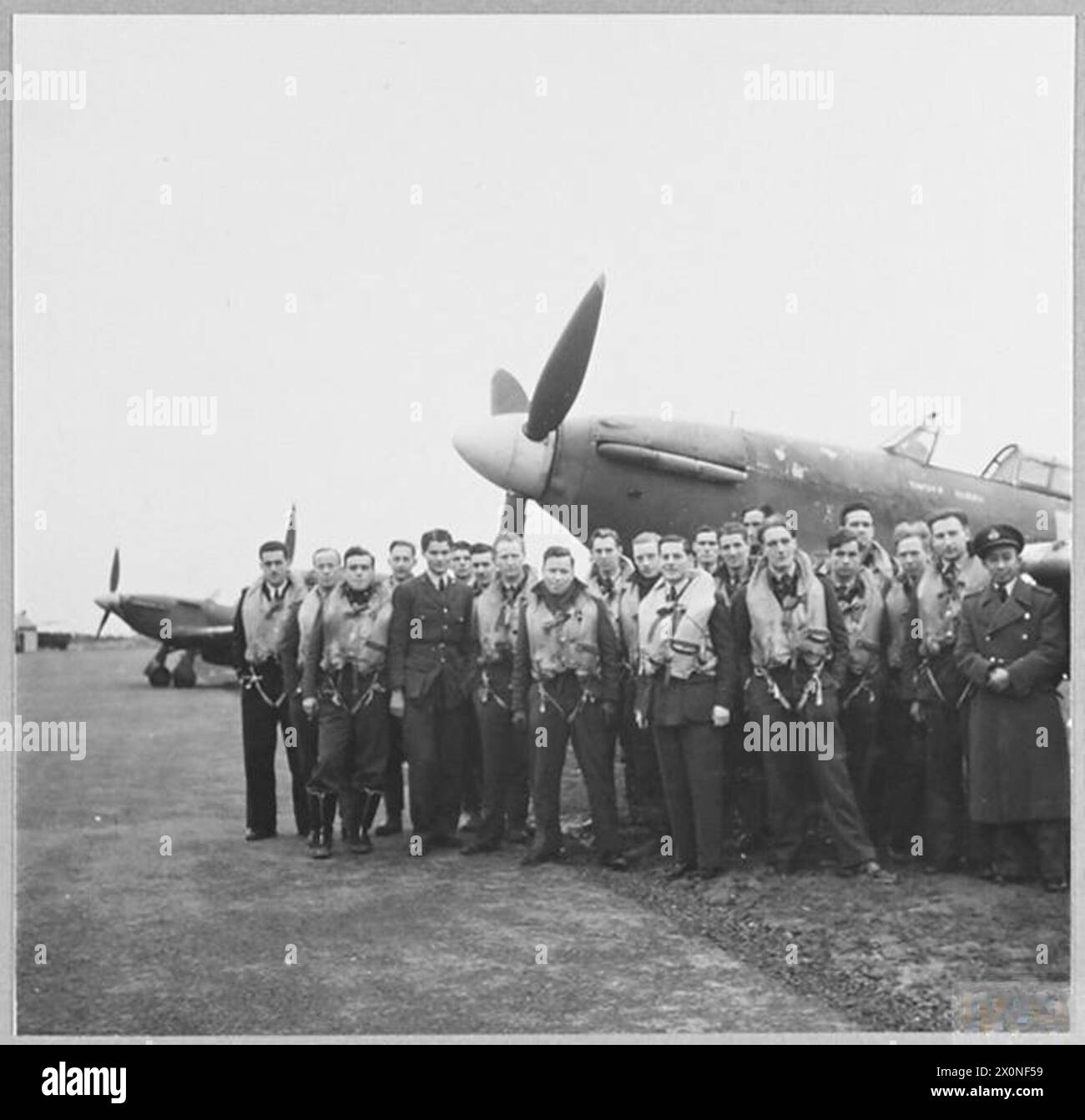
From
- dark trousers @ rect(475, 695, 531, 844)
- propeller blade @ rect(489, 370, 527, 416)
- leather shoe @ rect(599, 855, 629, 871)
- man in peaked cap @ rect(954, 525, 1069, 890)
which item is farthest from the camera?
propeller blade @ rect(489, 370, 527, 416)

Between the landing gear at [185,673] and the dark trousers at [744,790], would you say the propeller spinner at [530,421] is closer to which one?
the dark trousers at [744,790]

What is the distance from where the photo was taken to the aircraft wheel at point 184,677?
1081 cm

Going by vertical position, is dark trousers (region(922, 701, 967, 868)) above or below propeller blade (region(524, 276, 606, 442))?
below

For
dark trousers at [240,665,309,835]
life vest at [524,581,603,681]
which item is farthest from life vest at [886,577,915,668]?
dark trousers at [240,665,309,835]

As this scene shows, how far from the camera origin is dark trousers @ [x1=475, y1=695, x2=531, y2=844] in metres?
4.90

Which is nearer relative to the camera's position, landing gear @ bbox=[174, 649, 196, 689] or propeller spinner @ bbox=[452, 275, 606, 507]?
propeller spinner @ bbox=[452, 275, 606, 507]

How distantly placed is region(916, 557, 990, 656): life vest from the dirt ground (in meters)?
0.88

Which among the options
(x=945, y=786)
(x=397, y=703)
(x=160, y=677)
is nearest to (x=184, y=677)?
(x=160, y=677)

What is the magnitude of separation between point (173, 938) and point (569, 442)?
2653 millimetres

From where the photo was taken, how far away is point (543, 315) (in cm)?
491

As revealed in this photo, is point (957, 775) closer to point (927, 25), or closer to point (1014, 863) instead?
point (1014, 863)

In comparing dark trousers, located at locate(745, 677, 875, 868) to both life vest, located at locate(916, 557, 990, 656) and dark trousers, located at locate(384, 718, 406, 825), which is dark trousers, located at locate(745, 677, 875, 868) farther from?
dark trousers, located at locate(384, 718, 406, 825)

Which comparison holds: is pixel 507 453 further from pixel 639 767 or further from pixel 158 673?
pixel 158 673
